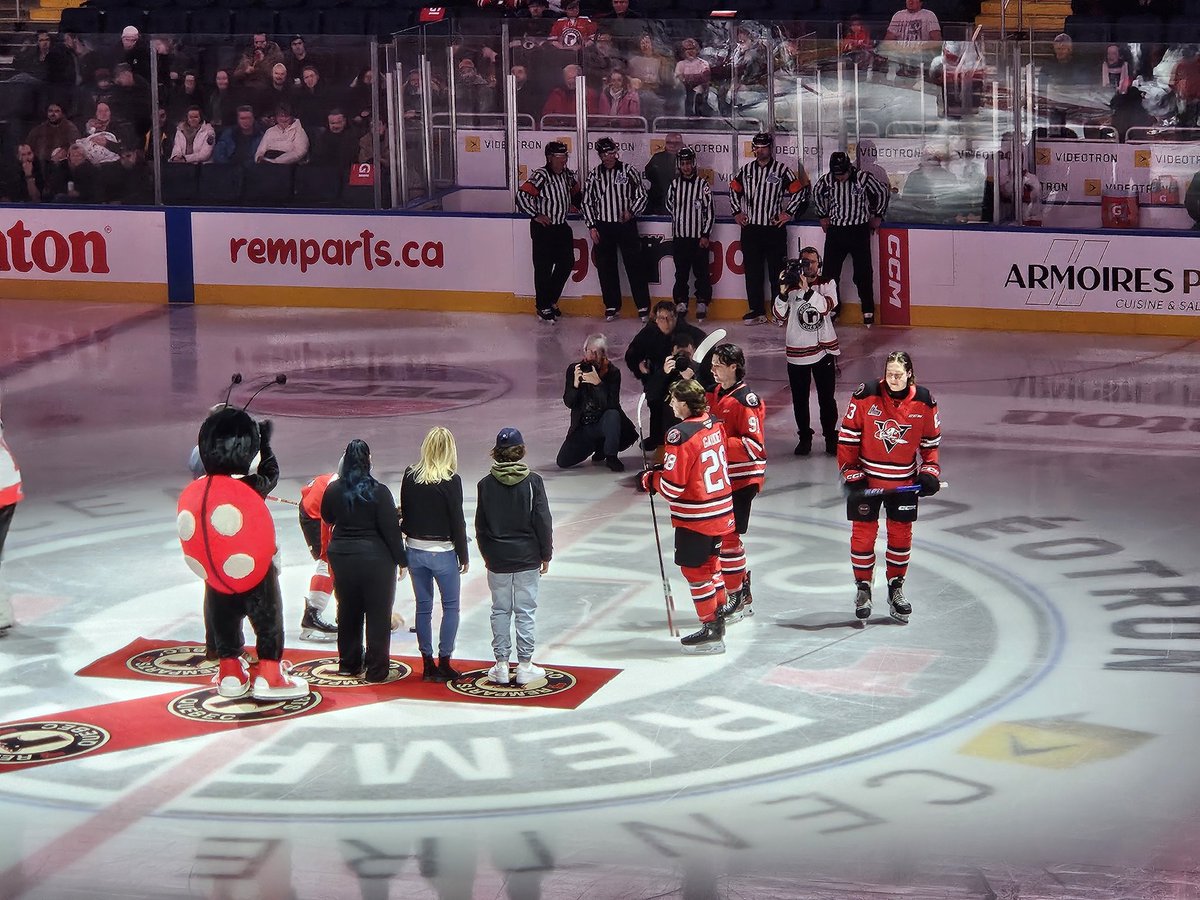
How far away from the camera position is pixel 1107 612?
1027 centimetres

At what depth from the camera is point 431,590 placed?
9195 mm

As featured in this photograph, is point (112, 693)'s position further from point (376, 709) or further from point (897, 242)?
point (897, 242)

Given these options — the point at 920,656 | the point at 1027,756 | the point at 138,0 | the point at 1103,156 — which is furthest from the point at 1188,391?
Result: the point at 138,0

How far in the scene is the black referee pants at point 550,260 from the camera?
19.8 meters

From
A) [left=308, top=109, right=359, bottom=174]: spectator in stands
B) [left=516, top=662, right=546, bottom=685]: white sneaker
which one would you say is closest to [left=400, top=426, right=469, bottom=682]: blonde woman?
[left=516, top=662, right=546, bottom=685]: white sneaker

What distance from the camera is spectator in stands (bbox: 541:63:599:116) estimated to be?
20.3 meters

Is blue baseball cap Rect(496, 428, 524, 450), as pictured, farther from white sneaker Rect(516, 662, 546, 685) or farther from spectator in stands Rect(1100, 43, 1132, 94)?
spectator in stands Rect(1100, 43, 1132, 94)

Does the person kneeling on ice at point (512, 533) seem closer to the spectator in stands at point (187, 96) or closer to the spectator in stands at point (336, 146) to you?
the spectator in stands at point (336, 146)

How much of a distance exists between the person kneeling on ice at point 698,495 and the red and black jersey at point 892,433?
0.77 metres

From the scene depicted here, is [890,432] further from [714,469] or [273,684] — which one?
[273,684]

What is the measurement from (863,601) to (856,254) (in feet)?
30.9

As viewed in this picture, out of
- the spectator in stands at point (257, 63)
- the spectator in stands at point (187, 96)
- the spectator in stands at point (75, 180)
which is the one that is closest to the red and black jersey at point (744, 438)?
the spectator in stands at point (257, 63)

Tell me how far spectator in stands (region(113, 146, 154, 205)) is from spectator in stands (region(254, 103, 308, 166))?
1.35m

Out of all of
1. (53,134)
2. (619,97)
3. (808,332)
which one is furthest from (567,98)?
(808,332)
